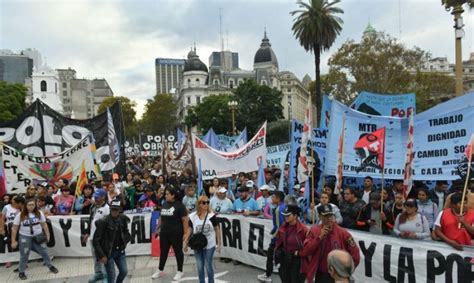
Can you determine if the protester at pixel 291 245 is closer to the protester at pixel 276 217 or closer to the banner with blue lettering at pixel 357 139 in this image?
the protester at pixel 276 217

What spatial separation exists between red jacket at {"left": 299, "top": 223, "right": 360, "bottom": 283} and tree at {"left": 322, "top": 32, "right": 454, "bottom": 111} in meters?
35.6

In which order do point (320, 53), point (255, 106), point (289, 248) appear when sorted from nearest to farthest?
point (289, 248)
point (320, 53)
point (255, 106)

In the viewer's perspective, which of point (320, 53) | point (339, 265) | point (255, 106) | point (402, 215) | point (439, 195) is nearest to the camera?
point (339, 265)

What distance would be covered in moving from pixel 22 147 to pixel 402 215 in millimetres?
9323

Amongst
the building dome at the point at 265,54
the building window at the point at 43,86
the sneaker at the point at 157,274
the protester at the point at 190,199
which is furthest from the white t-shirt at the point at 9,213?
the building dome at the point at 265,54

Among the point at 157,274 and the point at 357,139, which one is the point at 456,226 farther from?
the point at 157,274

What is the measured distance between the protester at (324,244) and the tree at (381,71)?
35616 millimetres

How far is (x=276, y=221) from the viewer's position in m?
6.93

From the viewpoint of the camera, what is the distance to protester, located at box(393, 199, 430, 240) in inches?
235

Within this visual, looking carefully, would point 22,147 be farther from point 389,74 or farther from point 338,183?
point 389,74

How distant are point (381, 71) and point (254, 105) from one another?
3247 cm

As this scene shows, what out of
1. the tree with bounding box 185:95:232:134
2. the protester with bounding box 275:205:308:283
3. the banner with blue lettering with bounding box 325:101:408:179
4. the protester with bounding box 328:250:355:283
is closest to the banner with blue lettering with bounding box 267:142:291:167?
the banner with blue lettering with bounding box 325:101:408:179

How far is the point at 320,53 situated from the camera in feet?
118

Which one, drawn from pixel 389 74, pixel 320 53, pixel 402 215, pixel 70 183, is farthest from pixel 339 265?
pixel 389 74
